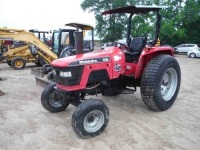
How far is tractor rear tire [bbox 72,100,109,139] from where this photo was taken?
3602mm

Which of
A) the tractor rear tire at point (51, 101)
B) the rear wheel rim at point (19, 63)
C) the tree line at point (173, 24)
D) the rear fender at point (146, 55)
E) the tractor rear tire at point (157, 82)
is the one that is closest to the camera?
the tractor rear tire at point (157, 82)

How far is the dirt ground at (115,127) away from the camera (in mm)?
3520

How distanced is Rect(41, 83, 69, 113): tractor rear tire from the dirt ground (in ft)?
0.40

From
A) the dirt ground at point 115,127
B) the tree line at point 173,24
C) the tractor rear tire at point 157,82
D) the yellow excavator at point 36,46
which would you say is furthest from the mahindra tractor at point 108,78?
the tree line at point 173,24

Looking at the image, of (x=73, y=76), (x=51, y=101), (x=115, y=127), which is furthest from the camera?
(x=51, y=101)

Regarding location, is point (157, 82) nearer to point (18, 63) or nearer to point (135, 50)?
point (135, 50)

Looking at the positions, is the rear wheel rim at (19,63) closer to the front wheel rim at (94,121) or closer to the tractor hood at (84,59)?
the tractor hood at (84,59)

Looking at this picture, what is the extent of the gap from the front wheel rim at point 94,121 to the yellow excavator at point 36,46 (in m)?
5.29

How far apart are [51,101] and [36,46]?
251 inches

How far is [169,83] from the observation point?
521cm

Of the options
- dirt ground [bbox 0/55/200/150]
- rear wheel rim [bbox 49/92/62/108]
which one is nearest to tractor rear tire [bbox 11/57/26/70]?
dirt ground [bbox 0/55/200/150]

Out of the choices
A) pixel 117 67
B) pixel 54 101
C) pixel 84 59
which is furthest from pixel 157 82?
pixel 54 101

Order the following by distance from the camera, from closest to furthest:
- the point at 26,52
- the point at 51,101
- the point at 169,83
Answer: the point at 51,101 < the point at 169,83 < the point at 26,52

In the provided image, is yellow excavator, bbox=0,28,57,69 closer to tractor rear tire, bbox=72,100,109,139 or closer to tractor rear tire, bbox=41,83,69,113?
tractor rear tire, bbox=41,83,69,113
